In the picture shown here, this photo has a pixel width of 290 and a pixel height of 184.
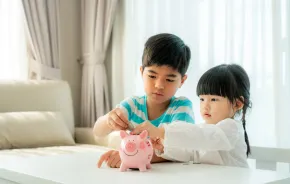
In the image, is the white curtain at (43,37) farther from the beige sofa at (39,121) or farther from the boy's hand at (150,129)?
the boy's hand at (150,129)

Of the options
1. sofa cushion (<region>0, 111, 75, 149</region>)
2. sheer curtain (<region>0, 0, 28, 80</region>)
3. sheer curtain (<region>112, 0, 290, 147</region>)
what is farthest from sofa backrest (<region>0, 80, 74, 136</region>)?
sheer curtain (<region>112, 0, 290, 147</region>)

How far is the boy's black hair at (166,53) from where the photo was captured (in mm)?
1432

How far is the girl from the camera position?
1.23 metres

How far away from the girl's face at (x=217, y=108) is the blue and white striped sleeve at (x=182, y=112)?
9 centimetres

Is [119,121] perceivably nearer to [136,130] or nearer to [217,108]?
[136,130]

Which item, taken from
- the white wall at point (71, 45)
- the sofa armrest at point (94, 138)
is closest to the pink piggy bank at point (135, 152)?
the sofa armrest at point (94, 138)

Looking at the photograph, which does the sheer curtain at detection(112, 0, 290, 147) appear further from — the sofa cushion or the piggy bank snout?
the piggy bank snout

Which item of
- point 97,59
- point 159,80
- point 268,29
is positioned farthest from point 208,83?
point 97,59

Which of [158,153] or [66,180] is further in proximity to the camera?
[158,153]

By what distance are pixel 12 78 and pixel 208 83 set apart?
8.07 feet

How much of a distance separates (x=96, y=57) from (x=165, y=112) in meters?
2.31

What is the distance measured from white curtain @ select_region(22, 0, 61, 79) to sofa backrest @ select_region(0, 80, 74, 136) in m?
0.20

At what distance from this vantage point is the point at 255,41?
2697 millimetres

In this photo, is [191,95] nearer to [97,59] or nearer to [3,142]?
[97,59]
